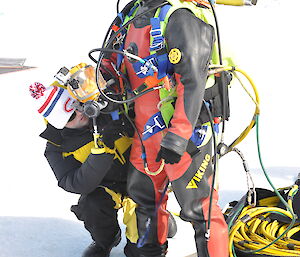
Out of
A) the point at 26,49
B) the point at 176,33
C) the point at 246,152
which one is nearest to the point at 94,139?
the point at 176,33

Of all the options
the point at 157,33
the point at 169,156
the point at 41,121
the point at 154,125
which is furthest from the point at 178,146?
the point at 41,121

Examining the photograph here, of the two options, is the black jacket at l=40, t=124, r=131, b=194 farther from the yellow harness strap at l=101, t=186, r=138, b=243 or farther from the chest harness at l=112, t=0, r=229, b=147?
the chest harness at l=112, t=0, r=229, b=147

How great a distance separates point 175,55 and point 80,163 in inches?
38.2

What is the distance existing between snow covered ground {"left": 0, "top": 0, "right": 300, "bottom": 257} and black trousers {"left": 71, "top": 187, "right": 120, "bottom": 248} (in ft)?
0.62

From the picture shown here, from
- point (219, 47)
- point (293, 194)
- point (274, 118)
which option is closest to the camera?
point (219, 47)

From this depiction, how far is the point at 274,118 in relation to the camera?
182 inches

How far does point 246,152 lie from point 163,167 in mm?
1717

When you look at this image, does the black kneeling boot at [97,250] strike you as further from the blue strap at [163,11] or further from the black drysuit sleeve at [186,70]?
the blue strap at [163,11]

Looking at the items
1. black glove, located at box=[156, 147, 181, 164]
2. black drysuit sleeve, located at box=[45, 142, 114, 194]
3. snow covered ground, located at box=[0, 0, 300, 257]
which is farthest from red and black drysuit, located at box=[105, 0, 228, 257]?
snow covered ground, located at box=[0, 0, 300, 257]

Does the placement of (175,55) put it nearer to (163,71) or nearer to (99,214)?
(163,71)

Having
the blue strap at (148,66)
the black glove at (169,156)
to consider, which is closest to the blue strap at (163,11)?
the blue strap at (148,66)

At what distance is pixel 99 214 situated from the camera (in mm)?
2785

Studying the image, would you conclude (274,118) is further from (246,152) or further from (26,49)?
(26,49)

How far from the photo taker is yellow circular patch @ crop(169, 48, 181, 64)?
2125 millimetres
